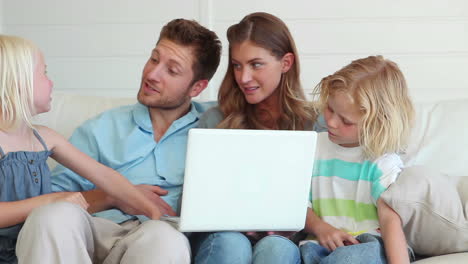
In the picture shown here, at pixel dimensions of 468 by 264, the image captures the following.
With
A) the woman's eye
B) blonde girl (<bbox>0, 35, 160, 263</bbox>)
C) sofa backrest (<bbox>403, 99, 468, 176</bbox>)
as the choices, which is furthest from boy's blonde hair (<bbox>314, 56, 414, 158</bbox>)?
blonde girl (<bbox>0, 35, 160, 263</bbox>)

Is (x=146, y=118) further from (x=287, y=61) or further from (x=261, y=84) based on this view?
(x=287, y=61)

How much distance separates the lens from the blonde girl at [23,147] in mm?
1516

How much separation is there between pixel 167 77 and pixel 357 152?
63 centimetres

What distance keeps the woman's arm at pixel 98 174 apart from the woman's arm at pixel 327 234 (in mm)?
405

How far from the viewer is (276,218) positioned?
4.91 ft

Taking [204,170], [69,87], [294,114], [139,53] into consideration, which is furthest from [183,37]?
[69,87]

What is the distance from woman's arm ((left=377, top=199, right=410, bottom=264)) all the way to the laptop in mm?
247

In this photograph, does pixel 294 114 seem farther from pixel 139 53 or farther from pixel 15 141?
pixel 139 53

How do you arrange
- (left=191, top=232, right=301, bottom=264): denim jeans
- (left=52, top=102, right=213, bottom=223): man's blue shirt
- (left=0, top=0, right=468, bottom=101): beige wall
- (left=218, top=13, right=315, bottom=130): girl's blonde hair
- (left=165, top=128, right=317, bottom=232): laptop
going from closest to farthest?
1. (left=165, top=128, right=317, bottom=232): laptop
2. (left=191, top=232, right=301, bottom=264): denim jeans
3. (left=52, top=102, right=213, bottom=223): man's blue shirt
4. (left=218, top=13, right=315, bottom=130): girl's blonde hair
5. (left=0, top=0, right=468, bottom=101): beige wall

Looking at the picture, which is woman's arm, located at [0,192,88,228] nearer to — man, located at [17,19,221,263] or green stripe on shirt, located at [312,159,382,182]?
man, located at [17,19,221,263]

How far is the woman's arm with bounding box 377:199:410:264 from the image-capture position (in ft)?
5.03

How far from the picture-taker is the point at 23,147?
160cm

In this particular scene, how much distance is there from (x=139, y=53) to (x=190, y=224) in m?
1.91

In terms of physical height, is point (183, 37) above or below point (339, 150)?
above
